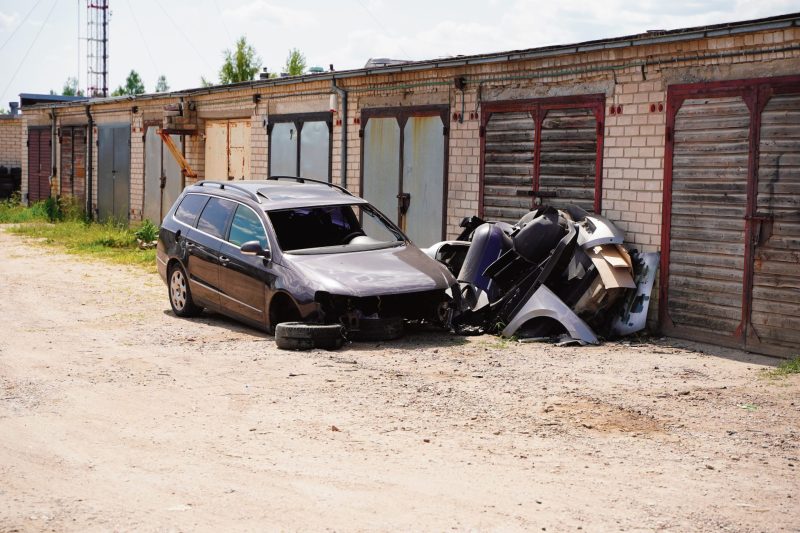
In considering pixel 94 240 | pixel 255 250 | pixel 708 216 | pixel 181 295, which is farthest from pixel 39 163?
pixel 708 216

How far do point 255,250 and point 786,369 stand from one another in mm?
5212

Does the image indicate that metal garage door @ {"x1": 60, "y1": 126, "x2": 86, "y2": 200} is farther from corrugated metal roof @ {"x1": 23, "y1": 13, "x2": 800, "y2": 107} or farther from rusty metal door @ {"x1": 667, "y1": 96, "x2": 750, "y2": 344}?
rusty metal door @ {"x1": 667, "y1": 96, "x2": 750, "y2": 344}

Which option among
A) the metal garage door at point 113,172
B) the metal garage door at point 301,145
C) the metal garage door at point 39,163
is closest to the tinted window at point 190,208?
the metal garage door at point 301,145

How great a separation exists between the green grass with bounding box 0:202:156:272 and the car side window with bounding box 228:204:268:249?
6.83 m

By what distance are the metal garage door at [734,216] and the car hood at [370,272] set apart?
2.52 m

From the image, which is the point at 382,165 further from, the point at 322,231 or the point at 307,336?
the point at 307,336

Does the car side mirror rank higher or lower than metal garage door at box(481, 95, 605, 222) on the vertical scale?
lower

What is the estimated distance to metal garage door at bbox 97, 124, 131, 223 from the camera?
25.8 metres

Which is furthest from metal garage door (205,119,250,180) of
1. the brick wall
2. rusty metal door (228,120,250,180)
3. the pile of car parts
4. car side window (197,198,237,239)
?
the brick wall

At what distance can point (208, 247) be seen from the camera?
38.3ft

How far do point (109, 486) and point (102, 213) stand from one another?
22.9m

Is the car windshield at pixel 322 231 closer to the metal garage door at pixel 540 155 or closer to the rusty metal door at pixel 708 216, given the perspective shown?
the metal garage door at pixel 540 155

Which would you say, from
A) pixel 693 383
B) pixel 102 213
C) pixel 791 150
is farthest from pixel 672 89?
pixel 102 213

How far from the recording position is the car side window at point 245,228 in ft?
35.9
